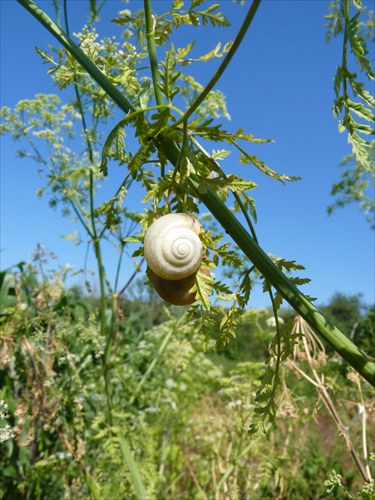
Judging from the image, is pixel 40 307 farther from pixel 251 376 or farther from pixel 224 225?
pixel 224 225

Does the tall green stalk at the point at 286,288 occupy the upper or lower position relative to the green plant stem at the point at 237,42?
lower

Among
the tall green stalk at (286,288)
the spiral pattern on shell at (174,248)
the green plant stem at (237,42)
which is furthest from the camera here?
the spiral pattern on shell at (174,248)

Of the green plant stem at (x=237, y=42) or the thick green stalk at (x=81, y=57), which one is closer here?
the green plant stem at (x=237, y=42)

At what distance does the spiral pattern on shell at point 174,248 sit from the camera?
3.30 feet

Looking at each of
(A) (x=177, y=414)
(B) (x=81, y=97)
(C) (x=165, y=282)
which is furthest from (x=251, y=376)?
(C) (x=165, y=282)

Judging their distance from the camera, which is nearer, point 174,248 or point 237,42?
point 237,42

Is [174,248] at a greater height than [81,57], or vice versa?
[81,57]

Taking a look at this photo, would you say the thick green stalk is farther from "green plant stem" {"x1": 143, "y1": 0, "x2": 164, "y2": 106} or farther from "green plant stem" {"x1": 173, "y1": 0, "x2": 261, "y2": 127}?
"green plant stem" {"x1": 173, "y1": 0, "x2": 261, "y2": 127}

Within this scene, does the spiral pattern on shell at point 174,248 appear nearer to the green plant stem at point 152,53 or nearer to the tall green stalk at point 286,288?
the tall green stalk at point 286,288

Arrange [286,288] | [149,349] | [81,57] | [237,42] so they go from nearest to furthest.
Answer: [237,42] → [286,288] → [81,57] → [149,349]

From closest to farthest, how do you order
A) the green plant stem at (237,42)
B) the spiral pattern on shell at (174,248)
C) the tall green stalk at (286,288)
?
the green plant stem at (237,42) → the tall green stalk at (286,288) → the spiral pattern on shell at (174,248)

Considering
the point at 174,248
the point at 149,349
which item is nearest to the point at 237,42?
the point at 174,248

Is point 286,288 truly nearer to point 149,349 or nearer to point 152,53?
point 152,53

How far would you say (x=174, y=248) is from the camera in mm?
985
